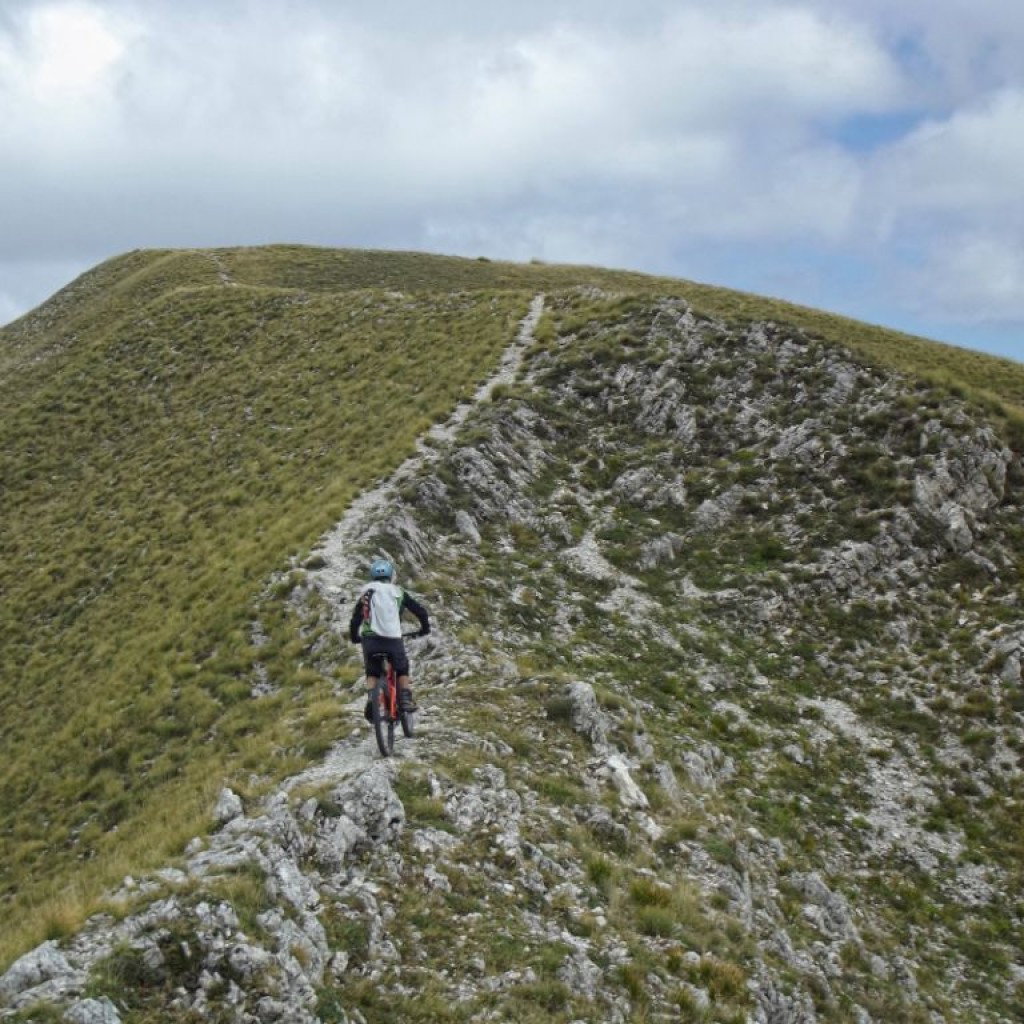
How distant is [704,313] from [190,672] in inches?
1225

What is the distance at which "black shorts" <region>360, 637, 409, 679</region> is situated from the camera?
15.8 metres

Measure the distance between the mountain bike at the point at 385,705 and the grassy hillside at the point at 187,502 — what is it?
1989mm

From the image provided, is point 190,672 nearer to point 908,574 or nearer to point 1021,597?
point 908,574

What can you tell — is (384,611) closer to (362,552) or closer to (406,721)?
(406,721)

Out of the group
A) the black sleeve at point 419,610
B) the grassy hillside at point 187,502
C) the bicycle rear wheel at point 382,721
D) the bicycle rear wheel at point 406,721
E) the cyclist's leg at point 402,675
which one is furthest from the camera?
the grassy hillside at point 187,502

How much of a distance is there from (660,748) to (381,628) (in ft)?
24.4

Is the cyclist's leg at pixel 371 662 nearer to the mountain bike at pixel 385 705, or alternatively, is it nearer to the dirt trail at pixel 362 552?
the mountain bike at pixel 385 705

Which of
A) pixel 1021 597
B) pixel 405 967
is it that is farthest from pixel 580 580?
pixel 405 967

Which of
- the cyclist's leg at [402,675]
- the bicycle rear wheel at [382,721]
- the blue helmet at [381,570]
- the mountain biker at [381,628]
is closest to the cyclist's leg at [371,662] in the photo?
the mountain biker at [381,628]

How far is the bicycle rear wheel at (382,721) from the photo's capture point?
1549 centimetres

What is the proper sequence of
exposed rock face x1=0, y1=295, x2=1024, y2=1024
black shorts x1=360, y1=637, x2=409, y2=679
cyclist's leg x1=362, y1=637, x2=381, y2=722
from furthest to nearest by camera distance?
black shorts x1=360, y1=637, x2=409, y2=679, cyclist's leg x1=362, y1=637, x2=381, y2=722, exposed rock face x1=0, y1=295, x2=1024, y2=1024

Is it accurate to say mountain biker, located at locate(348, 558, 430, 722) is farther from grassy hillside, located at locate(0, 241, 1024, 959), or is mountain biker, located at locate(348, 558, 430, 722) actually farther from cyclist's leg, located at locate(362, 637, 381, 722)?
grassy hillside, located at locate(0, 241, 1024, 959)

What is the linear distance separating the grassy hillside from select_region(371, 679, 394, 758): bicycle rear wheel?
198 cm

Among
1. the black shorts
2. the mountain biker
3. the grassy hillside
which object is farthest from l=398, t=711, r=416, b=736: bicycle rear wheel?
the grassy hillside
